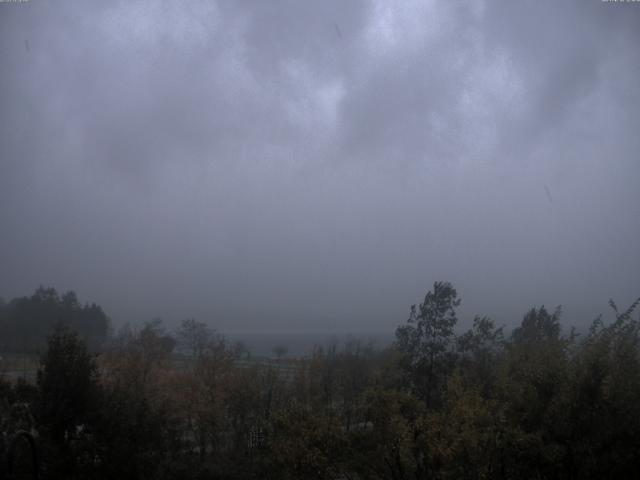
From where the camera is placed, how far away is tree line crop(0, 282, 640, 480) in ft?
47.7

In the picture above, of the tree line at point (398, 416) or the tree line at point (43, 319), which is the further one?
the tree line at point (43, 319)

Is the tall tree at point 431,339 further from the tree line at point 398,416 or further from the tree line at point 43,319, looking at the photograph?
the tree line at point 43,319

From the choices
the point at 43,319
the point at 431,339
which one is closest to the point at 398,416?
the point at 431,339

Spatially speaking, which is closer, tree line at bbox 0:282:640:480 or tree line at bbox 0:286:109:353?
tree line at bbox 0:282:640:480

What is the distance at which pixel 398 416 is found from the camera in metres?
15.5

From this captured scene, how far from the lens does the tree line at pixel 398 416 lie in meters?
14.5

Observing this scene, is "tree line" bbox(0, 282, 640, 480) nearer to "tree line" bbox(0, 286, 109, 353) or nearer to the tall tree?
the tall tree

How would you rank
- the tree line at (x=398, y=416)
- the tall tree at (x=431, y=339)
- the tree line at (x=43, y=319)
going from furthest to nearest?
the tree line at (x=43, y=319) → the tall tree at (x=431, y=339) → the tree line at (x=398, y=416)

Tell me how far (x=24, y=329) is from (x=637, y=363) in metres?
91.6

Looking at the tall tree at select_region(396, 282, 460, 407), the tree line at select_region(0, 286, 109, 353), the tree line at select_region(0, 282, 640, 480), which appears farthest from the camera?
the tree line at select_region(0, 286, 109, 353)

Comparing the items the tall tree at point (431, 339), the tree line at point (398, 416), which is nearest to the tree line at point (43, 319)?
the tree line at point (398, 416)

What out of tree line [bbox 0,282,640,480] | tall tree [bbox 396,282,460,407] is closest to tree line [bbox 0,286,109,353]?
tree line [bbox 0,282,640,480]

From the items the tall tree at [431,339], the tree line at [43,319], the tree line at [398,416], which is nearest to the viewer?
the tree line at [398,416]

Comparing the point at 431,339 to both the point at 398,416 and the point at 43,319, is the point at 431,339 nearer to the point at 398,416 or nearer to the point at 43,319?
the point at 398,416
